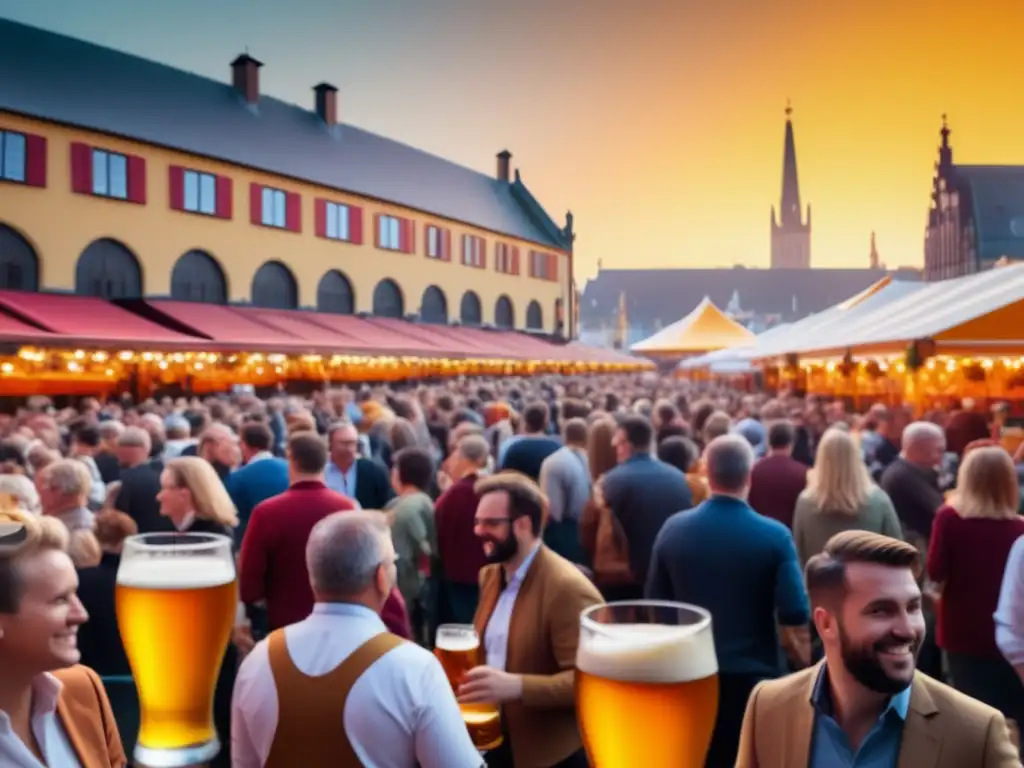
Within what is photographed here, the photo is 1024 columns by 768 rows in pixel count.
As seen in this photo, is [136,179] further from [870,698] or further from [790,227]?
[790,227]

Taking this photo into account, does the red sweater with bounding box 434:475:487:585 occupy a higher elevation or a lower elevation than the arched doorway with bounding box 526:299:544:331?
lower

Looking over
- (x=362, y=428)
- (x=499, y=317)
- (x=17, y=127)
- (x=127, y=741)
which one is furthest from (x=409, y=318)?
(x=127, y=741)

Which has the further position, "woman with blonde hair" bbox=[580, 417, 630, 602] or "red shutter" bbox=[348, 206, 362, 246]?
"red shutter" bbox=[348, 206, 362, 246]

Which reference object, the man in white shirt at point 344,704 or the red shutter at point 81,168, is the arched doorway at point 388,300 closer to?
the red shutter at point 81,168

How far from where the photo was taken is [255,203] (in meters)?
29.0

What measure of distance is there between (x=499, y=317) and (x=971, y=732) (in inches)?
1629

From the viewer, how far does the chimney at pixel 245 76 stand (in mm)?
32625

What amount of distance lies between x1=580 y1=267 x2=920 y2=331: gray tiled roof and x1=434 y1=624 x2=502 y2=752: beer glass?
10737cm

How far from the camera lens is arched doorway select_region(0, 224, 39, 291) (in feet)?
71.1

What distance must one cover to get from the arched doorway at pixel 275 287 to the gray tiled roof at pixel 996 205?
44.2m

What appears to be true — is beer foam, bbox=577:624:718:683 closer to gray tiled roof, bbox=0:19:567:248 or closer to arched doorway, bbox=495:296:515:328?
gray tiled roof, bbox=0:19:567:248

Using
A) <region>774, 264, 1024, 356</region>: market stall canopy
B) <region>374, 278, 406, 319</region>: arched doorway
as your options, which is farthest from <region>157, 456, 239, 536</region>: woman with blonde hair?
<region>374, 278, 406, 319</region>: arched doorway

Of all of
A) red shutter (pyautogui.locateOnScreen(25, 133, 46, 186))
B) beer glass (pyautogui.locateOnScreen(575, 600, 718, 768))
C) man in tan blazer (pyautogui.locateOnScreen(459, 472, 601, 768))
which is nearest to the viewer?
beer glass (pyautogui.locateOnScreen(575, 600, 718, 768))

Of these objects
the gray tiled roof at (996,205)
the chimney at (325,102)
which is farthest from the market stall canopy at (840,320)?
the gray tiled roof at (996,205)
